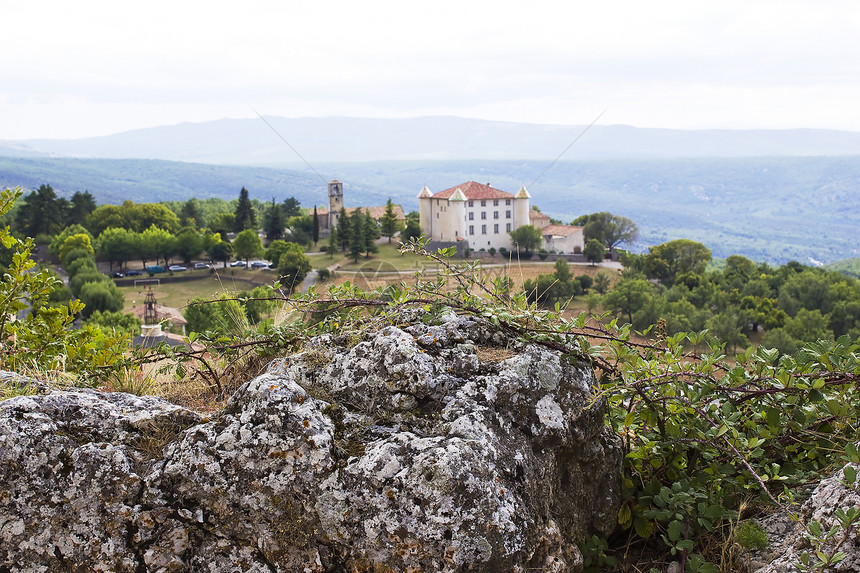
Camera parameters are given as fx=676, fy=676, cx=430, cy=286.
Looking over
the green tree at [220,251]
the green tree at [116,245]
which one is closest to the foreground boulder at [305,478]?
the green tree at [220,251]

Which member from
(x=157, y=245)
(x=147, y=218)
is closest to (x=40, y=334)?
(x=157, y=245)

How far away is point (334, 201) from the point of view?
122 meters

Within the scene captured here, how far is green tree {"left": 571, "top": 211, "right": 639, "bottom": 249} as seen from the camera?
115 m

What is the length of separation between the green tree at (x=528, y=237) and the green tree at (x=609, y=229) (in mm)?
13597

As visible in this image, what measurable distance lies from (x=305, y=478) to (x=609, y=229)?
389 feet

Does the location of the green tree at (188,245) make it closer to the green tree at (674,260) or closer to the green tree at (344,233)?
the green tree at (344,233)

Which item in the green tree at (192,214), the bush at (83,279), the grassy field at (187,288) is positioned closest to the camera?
the bush at (83,279)

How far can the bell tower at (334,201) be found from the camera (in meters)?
119

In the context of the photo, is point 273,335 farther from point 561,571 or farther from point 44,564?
point 561,571

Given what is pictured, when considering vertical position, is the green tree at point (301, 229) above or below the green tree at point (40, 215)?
below

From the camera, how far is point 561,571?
8.82 ft

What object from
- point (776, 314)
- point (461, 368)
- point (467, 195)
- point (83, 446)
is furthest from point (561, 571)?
point (467, 195)

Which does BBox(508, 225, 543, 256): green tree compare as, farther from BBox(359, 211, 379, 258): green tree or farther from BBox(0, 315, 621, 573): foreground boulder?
BBox(0, 315, 621, 573): foreground boulder

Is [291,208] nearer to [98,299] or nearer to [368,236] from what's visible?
[368,236]
